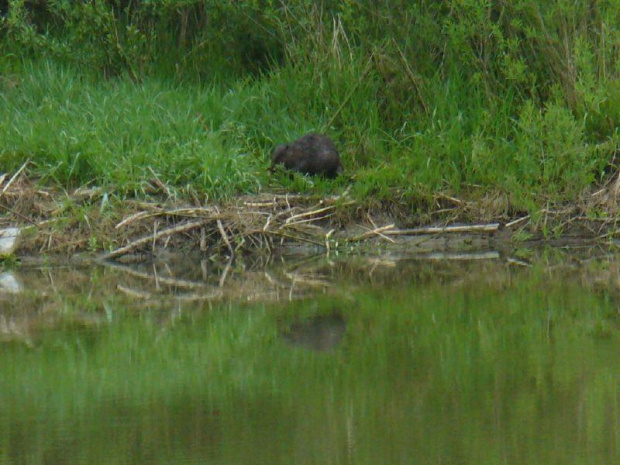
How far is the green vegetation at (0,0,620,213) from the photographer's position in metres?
7.71

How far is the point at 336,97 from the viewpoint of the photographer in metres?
8.54

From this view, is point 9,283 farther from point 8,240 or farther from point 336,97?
point 336,97

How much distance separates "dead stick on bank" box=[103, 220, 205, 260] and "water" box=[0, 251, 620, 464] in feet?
1.28

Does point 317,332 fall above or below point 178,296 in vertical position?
above

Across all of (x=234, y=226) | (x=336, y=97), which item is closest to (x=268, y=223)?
(x=234, y=226)

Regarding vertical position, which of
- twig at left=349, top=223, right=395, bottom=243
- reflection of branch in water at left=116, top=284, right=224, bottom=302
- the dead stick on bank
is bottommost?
twig at left=349, top=223, right=395, bottom=243

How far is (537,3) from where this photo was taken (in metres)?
8.16

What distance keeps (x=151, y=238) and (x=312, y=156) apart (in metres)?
1.33

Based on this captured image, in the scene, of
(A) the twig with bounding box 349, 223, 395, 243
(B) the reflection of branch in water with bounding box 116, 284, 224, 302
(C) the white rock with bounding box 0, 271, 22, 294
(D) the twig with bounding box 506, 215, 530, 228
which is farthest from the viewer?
(D) the twig with bounding box 506, 215, 530, 228


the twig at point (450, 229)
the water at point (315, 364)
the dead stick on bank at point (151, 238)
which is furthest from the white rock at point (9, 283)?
the twig at point (450, 229)

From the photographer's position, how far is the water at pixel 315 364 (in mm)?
3250

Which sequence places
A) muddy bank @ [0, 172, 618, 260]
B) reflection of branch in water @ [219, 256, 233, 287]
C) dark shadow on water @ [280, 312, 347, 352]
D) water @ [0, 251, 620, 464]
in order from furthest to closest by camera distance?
muddy bank @ [0, 172, 618, 260]
reflection of branch in water @ [219, 256, 233, 287]
dark shadow on water @ [280, 312, 347, 352]
water @ [0, 251, 620, 464]

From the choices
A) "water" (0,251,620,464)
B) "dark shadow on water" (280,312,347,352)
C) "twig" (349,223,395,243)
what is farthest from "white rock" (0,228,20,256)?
"dark shadow on water" (280,312,347,352)

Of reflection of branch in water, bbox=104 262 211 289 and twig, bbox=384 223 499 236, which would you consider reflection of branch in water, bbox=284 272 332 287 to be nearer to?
reflection of branch in water, bbox=104 262 211 289
